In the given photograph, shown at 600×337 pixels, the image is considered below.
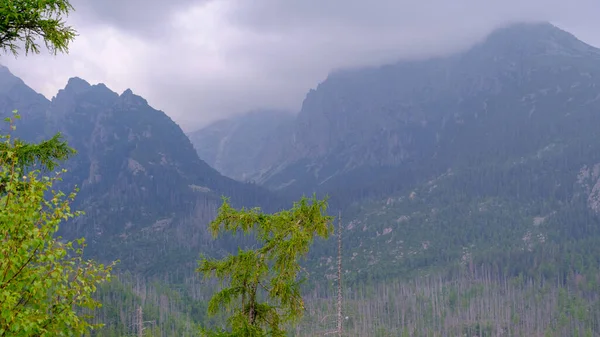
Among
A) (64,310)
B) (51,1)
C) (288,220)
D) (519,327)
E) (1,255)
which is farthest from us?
(519,327)

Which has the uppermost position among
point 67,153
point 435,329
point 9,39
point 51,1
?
point 51,1

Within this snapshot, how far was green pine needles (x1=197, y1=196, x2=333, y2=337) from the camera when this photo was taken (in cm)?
1411

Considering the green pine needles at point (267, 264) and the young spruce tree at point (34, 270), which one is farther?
the green pine needles at point (267, 264)

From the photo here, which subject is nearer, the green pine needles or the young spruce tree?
the young spruce tree

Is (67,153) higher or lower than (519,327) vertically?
higher

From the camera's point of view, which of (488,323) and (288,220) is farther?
(488,323)

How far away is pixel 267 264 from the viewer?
14.6m

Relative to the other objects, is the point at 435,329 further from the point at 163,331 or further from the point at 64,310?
the point at 64,310

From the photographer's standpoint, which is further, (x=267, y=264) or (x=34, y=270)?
(x=267, y=264)

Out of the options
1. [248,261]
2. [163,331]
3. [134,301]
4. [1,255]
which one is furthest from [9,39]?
[134,301]

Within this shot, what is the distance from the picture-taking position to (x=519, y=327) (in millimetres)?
191750

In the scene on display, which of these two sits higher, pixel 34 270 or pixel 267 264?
pixel 267 264

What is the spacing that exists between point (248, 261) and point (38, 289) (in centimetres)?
614

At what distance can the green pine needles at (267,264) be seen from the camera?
46.3ft
